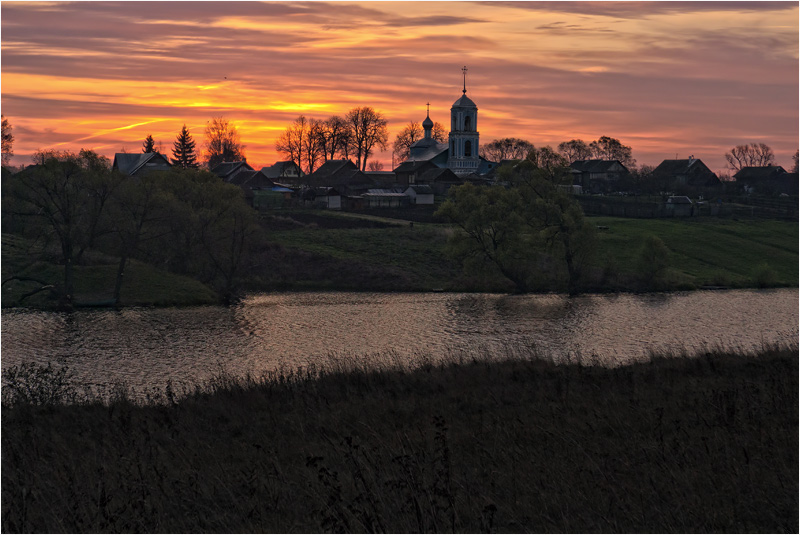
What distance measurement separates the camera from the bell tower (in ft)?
433

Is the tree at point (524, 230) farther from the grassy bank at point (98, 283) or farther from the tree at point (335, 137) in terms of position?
the tree at point (335, 137)

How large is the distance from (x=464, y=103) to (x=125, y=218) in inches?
3459

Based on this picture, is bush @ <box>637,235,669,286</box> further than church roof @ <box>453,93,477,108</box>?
No

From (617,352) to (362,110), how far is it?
407ft

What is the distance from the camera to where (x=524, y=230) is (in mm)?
62438

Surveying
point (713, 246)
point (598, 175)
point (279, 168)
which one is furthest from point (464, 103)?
point (713, 246)

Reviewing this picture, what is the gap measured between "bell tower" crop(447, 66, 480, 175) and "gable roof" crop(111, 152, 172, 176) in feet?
159

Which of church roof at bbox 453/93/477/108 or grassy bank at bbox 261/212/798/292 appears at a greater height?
church roof at bbox 453/93/477/108

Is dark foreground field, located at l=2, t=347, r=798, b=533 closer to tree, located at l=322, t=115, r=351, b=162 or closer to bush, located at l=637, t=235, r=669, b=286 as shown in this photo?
bush, located at l=637, t=235, r=669, b=286

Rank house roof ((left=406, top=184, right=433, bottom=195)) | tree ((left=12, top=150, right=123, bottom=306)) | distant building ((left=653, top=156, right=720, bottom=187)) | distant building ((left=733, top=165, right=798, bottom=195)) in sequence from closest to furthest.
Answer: tree ((left=12, top=150, right=123, bottom=306)) → house roof ((left=406, top=184, right=433, bottom=195)) → distant building ((left=733, top=165, right=798, bottom=195)) → distant building ((left=653, top=156, right=720, bottom=187))

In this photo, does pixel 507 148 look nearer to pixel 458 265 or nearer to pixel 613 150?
pixel 613 150

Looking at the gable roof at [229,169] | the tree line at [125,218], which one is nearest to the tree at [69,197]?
the tree line at [125,218]

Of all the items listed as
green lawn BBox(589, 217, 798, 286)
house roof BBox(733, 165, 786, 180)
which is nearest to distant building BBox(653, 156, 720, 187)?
house roof BBox(733, 165, 786, 180)

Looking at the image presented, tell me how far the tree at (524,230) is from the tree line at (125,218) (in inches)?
689
